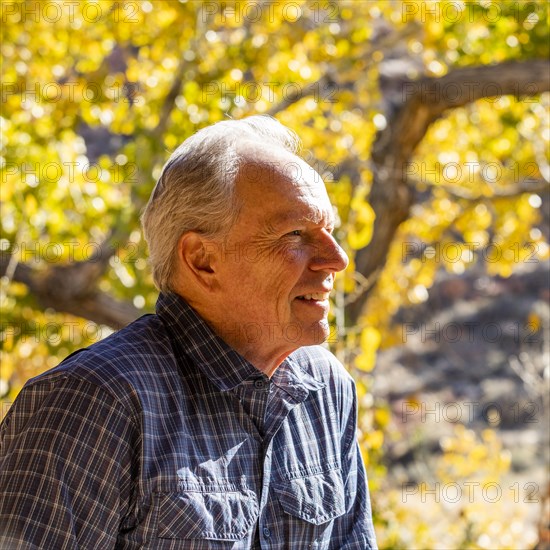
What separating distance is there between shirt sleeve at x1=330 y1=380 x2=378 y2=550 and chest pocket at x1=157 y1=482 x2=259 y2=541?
27cm

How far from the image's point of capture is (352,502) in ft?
5.39

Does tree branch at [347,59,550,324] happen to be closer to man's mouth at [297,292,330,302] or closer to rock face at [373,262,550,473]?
man's mouth at [297,292,330,302]

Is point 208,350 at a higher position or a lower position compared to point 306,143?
higher

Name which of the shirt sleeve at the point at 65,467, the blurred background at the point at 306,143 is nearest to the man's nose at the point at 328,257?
the shirt sleeve at the point at 65,467

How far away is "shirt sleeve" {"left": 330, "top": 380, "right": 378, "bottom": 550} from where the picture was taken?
161 centimetres

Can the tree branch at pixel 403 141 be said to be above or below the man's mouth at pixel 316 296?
below

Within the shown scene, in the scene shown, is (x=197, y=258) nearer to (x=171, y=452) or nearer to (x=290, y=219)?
(x=290, y=219)

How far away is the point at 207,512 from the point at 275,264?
0.41m

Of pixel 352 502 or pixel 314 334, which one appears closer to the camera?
pixel 314 334

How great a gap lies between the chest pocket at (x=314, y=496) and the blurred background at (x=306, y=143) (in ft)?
3.37

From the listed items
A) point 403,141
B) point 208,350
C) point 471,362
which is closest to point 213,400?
point 208,350

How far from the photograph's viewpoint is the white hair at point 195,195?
1.50 m

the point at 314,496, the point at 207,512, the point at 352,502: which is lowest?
the point at 352,502

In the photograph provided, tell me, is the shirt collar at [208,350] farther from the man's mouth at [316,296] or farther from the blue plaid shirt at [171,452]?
the man's mouth at [316,296]
